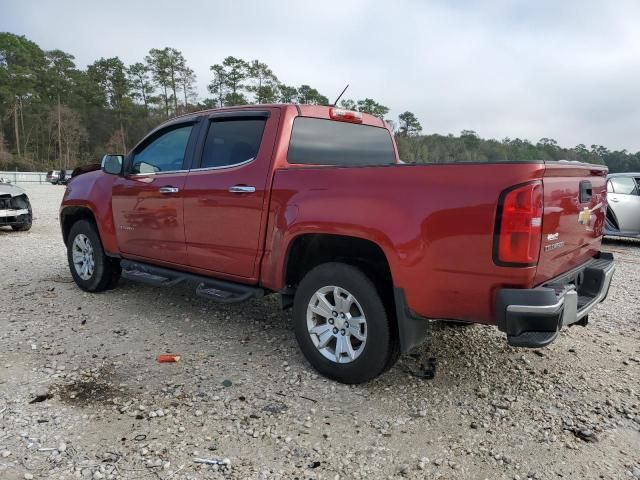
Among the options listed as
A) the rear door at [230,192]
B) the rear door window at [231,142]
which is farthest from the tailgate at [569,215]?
the rear door window at [231,142]

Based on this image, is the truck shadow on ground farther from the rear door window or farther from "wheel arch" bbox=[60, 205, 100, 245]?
the rear door window

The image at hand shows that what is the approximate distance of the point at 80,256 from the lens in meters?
5.68

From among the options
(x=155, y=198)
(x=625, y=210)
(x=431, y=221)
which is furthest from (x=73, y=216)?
(x=625, y=210)

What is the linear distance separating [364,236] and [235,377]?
140 centimetres

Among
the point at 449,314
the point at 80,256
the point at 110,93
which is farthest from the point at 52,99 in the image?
the point at 449,314

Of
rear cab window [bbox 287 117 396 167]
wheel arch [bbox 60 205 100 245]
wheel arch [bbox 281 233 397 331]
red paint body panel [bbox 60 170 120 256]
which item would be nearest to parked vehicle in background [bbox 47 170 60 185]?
wheel arch [bbox 60 205 100 245]

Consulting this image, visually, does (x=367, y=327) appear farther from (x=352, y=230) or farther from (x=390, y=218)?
(x=390, y=218)

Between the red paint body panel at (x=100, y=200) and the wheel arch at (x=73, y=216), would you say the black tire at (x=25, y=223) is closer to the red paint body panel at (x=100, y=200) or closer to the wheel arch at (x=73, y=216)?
the wheel arch at (x=73, y=216)

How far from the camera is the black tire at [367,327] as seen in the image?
121 inches

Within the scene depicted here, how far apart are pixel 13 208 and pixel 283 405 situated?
9.68 meters

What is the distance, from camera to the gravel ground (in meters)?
2.49

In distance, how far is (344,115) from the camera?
428 cm

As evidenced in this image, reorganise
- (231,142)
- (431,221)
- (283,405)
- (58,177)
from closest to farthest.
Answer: (431,221)
(283,405)
(231,142)
(58,177)

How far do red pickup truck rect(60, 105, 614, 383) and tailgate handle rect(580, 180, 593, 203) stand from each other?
2cm
